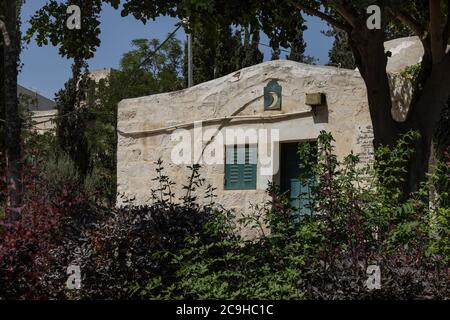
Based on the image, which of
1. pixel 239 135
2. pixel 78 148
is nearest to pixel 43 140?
pixel 78 148

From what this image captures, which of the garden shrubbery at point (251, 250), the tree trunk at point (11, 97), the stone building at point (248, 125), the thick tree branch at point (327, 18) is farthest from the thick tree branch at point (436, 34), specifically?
the tree trunk at point (11, 97)

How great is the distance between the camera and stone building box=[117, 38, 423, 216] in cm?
959

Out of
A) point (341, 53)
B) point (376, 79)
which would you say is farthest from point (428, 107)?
point (341, 53)

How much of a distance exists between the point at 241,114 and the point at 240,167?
34.2 inches

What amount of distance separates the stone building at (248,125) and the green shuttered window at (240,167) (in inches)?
0.6

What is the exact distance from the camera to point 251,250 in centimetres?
515

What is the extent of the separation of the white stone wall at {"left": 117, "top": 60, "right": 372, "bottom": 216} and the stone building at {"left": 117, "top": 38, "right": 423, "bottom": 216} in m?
0.01

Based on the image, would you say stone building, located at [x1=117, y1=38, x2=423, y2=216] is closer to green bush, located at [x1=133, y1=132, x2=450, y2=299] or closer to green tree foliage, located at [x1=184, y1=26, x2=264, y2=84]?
green bush, located at [x1=133, y1=132, x2=450, y2=299]

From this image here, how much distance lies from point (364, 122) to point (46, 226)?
5.89 meters

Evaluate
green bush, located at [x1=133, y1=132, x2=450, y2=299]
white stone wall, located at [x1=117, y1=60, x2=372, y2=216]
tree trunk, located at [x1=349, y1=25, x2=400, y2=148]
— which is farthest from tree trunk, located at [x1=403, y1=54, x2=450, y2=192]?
white stone wall, located at [x1=117, y1=60, x2=372, y2=216]

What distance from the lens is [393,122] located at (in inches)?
263

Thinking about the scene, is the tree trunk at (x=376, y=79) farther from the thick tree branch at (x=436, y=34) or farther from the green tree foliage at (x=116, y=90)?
the green tree foliage at (x=116, y=90)
